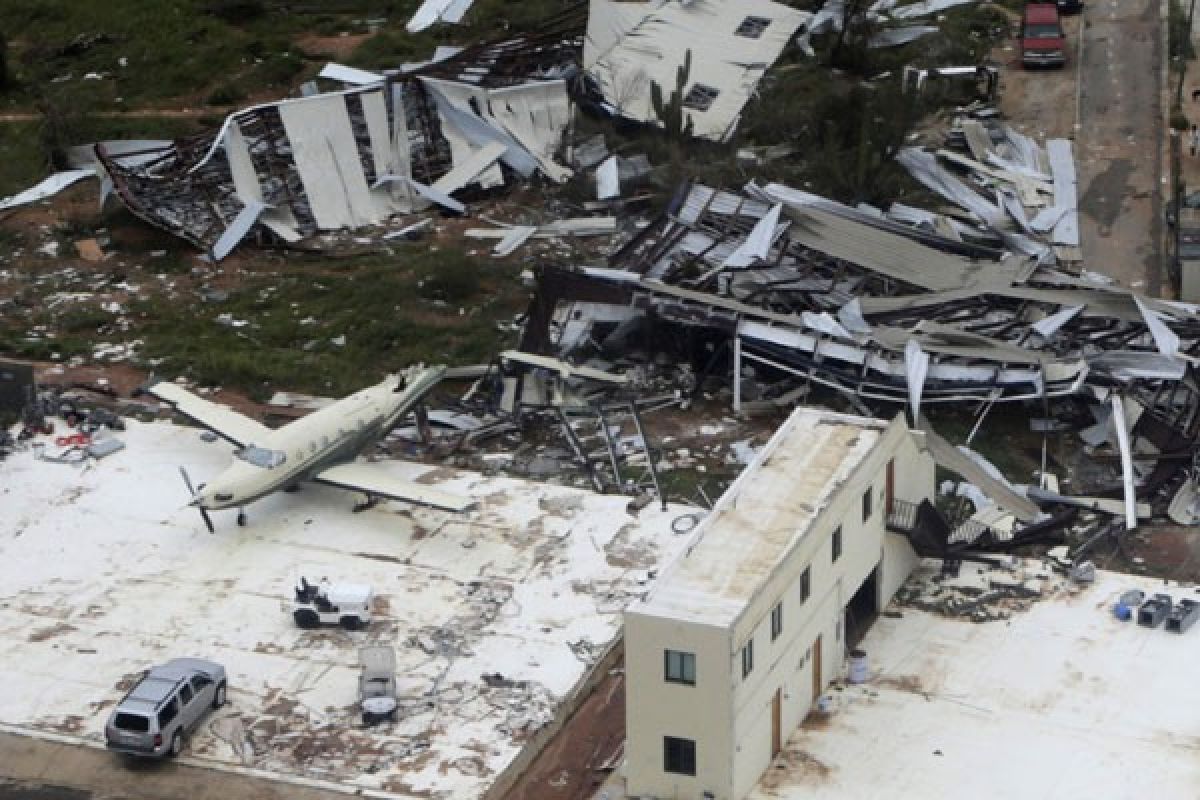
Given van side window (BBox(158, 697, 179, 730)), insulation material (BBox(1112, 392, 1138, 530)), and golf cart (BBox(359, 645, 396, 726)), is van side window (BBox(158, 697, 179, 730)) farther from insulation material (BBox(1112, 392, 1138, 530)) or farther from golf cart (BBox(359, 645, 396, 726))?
insulation material (BBox(1112, 392, 1138, 530))

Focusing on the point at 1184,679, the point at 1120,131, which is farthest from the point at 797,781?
the point at 1120,131

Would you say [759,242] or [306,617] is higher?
[759,242]

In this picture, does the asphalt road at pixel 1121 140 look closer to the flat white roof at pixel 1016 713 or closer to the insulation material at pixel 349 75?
the flat white roof at pixel 1016 713

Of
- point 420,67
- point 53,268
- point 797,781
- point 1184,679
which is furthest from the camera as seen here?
point 420,67

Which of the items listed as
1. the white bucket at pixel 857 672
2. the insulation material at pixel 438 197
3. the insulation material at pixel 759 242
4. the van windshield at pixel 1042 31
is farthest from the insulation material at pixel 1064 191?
the white bucket at pixel 857 672

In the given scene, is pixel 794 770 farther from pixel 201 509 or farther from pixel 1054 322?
pixel 1054 322

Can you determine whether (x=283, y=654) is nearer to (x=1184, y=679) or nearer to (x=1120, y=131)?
(x=1184, y=679)

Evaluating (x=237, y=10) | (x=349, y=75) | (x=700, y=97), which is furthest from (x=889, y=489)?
(x=237, y=10)
